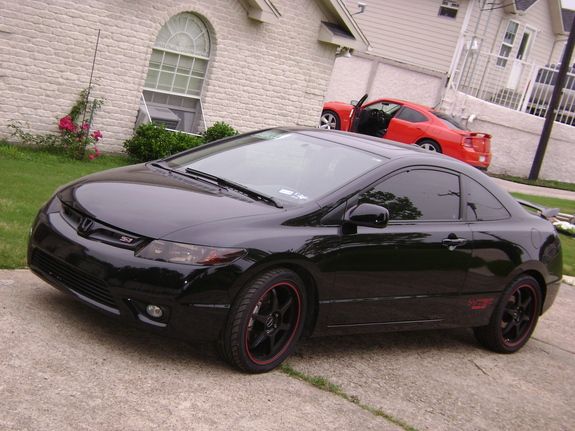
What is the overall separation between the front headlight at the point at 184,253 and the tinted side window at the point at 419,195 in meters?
1.25

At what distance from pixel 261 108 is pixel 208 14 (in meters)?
2.23

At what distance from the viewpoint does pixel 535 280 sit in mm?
7273

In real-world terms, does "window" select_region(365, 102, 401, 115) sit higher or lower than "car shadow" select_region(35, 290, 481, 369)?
higher

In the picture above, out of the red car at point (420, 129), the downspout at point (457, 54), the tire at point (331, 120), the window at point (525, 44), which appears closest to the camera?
the red car at point (420, 129)

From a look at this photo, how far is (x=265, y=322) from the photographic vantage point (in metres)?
5.28

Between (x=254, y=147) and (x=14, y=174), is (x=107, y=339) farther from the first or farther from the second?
(x=14, y=174)

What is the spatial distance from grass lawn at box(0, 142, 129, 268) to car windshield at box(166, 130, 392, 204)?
1.52 metres

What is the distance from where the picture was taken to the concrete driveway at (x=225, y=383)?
4359mm

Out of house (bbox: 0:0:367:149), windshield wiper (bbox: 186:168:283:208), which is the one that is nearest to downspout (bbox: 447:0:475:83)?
house (bbox: 0:0:367:149)

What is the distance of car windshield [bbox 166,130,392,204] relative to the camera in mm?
5855

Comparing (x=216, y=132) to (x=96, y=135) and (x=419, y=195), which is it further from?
(x=419, y=195)

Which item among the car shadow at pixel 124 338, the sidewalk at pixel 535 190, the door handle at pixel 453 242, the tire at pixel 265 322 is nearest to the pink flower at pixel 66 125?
the car shadow at pixel 124 338

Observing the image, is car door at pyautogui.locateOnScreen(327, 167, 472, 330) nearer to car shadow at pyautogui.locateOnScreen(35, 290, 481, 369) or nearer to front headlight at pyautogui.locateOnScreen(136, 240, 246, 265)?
car shadow at pyautogui.locateOnScreen(35, 290, 481, 369)

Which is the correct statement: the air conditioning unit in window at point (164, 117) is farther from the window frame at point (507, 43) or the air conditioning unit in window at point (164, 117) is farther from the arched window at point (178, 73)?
the window frame at point (507, 43)
